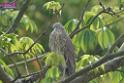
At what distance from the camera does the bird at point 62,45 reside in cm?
270

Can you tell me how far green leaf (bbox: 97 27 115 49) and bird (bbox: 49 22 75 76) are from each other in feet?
0.80

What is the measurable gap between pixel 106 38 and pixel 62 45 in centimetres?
35

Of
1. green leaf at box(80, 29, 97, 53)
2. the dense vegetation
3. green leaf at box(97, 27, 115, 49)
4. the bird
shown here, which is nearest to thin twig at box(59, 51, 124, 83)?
the dense vegetation

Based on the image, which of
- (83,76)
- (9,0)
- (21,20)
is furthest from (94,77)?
(21,20)

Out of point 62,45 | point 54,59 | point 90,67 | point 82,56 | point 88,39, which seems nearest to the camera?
point 54,59

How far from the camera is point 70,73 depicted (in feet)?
9.26

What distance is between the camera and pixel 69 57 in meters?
2.79

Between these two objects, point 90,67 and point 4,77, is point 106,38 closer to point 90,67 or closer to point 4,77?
point 90,67

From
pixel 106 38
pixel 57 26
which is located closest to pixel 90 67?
pixel 57 26

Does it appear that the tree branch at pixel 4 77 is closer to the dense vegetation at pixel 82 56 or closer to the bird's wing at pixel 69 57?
the dense vegetation at pixel 82 56

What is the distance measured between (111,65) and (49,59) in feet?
1.57

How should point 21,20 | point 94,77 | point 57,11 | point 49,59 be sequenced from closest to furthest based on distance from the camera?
point 49,59
point 94,77
point 57,11
point 21,20

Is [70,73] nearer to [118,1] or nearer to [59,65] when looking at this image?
[59,65]

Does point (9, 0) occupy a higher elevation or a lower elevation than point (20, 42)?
higher
